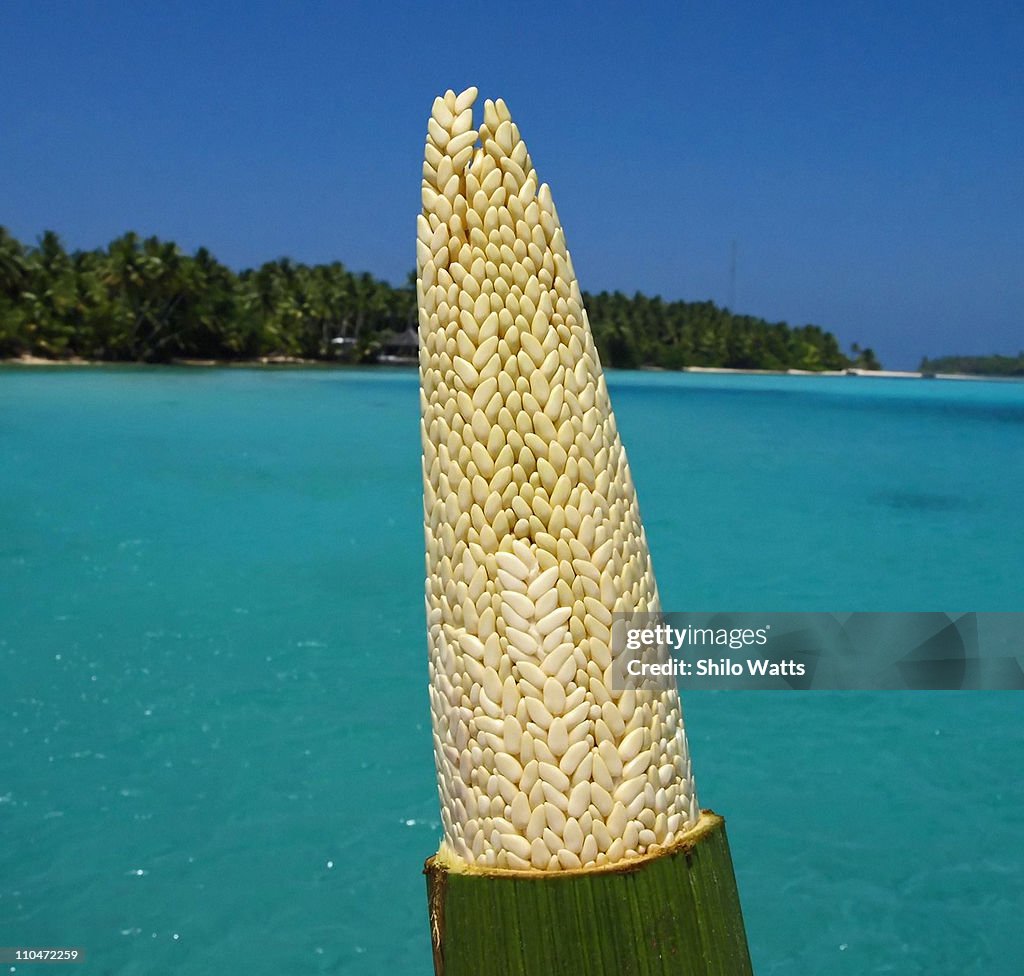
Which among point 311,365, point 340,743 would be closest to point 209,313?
point 311,365

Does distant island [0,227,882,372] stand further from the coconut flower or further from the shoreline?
the coconut flower

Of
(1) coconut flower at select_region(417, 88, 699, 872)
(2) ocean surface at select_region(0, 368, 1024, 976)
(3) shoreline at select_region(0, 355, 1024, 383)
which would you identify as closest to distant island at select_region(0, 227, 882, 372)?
(3) shoreline at select_region(0, 355, 1024, 383)

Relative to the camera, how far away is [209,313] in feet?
152

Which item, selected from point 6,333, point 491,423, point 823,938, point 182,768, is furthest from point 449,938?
point 6,333

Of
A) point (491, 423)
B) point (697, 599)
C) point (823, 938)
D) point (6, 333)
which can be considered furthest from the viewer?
point (6, 333)

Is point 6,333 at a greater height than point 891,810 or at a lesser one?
greater

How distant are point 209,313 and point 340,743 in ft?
142

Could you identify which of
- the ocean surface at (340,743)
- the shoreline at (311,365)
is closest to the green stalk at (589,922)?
the ocean surface at (340,743)

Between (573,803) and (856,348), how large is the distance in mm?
97545

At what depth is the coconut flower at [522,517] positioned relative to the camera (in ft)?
3.48

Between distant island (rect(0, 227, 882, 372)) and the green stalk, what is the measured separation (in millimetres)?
32170

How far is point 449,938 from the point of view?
1.15 m

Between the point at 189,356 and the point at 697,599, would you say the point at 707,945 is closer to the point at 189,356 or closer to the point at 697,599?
the point at 697,599

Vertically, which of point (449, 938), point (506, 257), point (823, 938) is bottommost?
point (823, 938)
